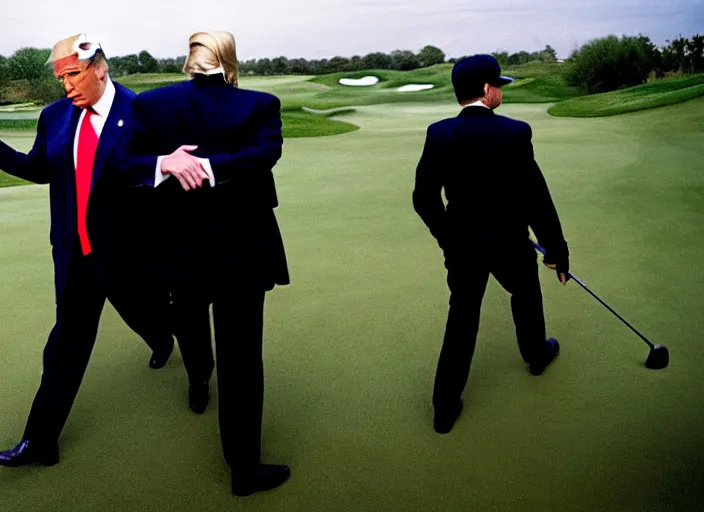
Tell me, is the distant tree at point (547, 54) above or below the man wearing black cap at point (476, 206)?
above

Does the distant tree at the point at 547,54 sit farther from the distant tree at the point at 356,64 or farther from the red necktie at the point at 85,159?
the red necktie at the point at 85,159

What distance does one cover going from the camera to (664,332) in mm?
2996

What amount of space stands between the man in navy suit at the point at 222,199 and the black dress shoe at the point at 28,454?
641mm

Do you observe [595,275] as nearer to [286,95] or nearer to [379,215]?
[379,215]

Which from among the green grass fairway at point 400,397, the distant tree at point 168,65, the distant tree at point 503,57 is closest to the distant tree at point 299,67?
the distant tree at point 503,57

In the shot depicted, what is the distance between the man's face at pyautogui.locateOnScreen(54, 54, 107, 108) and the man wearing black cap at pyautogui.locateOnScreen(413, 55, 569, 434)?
104 centimetres

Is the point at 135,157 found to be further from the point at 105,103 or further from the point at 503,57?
the point at 503,57

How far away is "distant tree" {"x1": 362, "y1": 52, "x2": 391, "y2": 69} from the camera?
30.9ft

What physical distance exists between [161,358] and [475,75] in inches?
67.8

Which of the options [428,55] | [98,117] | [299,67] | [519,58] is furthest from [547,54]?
[98,117]

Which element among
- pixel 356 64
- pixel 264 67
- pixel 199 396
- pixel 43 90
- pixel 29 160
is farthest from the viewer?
pixel 356 64

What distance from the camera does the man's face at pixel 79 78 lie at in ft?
6.55

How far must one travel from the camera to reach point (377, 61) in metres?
9.47

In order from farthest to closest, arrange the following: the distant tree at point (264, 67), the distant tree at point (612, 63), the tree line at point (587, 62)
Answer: the distant tree at point (612, 63) → the tree line at point (587, 62) → the distant tree at point (264, 67)
